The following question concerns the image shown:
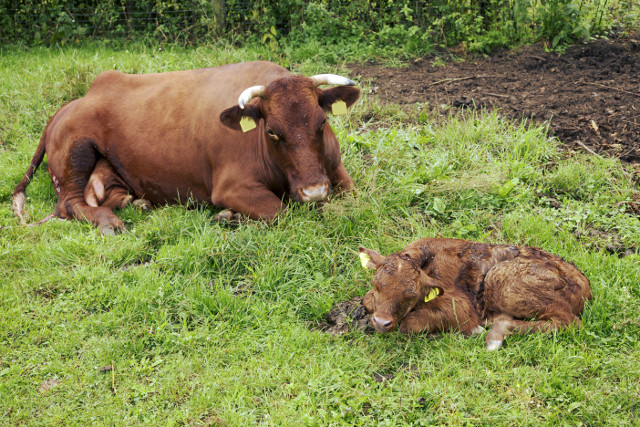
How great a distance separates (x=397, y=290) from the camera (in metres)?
3.80

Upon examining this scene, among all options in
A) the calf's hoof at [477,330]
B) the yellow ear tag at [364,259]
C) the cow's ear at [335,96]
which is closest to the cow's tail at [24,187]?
the cow's ear at [335,96]

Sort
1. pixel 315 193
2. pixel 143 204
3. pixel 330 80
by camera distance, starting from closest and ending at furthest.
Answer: pixel 315 193, pixel 330 80, pixel 143 204

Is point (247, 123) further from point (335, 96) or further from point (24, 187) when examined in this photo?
point (24, 187)

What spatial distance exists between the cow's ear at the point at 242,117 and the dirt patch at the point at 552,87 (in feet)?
8.84

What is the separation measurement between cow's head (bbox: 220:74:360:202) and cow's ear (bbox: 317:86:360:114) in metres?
0.12

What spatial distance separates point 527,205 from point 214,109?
303cm

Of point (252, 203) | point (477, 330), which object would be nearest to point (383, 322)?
point (477, 330)

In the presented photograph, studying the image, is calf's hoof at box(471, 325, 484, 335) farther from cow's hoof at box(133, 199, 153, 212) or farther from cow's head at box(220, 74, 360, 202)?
cow's hoof at box(133, 199, 153, 212)

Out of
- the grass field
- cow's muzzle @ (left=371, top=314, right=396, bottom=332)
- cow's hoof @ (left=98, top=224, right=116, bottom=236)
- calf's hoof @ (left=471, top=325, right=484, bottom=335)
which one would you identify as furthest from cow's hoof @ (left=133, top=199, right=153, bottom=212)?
calf's hoof @ (left=471, top=325, right=484, bottom=335)

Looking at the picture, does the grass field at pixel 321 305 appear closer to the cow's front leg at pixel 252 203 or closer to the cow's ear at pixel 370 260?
the cow's front leg at pixel 252 203

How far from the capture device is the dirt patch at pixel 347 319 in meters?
4.11

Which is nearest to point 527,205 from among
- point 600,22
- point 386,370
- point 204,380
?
point 386,370

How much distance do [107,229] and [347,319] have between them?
253cm

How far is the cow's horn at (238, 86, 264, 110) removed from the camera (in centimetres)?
498
